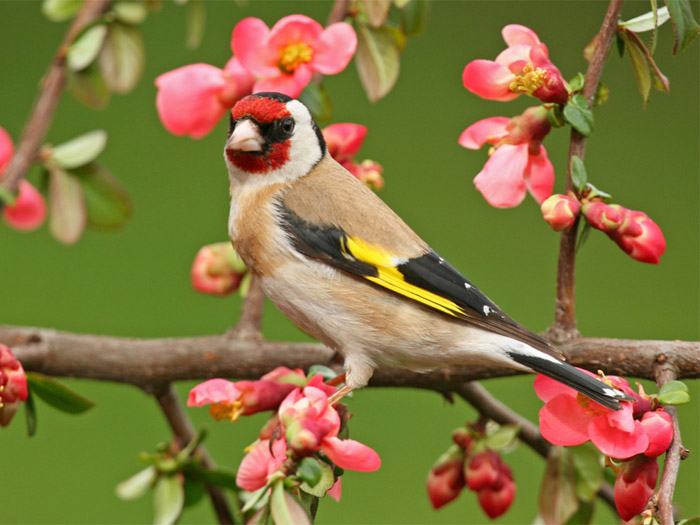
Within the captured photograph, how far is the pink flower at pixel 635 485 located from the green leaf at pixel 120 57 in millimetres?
638

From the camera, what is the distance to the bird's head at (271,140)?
2.71 feet

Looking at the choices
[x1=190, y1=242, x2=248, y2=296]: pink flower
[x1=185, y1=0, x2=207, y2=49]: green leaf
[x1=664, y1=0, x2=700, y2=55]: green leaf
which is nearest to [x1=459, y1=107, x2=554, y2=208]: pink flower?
[x1=664, y1=0, x2=700, y2=55]: green leaf

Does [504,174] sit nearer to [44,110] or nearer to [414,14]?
[414,14]

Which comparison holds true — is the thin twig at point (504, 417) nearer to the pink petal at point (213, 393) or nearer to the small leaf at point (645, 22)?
the pink petal at point (213, 393)

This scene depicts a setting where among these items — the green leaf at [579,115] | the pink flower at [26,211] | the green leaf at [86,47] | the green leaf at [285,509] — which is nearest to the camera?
the green leaf at [285,509]

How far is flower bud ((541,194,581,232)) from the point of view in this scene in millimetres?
674

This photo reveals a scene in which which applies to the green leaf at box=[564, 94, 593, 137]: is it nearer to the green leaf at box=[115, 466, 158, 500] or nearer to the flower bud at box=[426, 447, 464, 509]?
the flower bud at box=[426, 447, 464, 509]

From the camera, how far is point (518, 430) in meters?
0.85

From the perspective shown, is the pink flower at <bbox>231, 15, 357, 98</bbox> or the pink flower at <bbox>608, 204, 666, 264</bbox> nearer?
the pink flower at <bbox>608, 204, 666, 264</bbox>

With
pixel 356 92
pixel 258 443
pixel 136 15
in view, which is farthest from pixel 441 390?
pixel 356 92

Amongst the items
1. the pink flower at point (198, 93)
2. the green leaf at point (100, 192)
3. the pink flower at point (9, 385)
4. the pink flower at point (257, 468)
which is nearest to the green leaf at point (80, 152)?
the green leaf at point (100, 192)

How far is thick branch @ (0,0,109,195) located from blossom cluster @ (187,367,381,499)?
1.27 ft

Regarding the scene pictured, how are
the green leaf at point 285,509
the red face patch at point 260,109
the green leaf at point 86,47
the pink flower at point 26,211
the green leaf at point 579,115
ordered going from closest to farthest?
the green leaf at point 285,509, the green leaf at point 579,115, the red face patch at point 260,109, the green leaf at point 86,47, the pink flower at point 26,211

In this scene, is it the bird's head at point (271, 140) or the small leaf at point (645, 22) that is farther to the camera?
the bird's head at point (271, 140)
